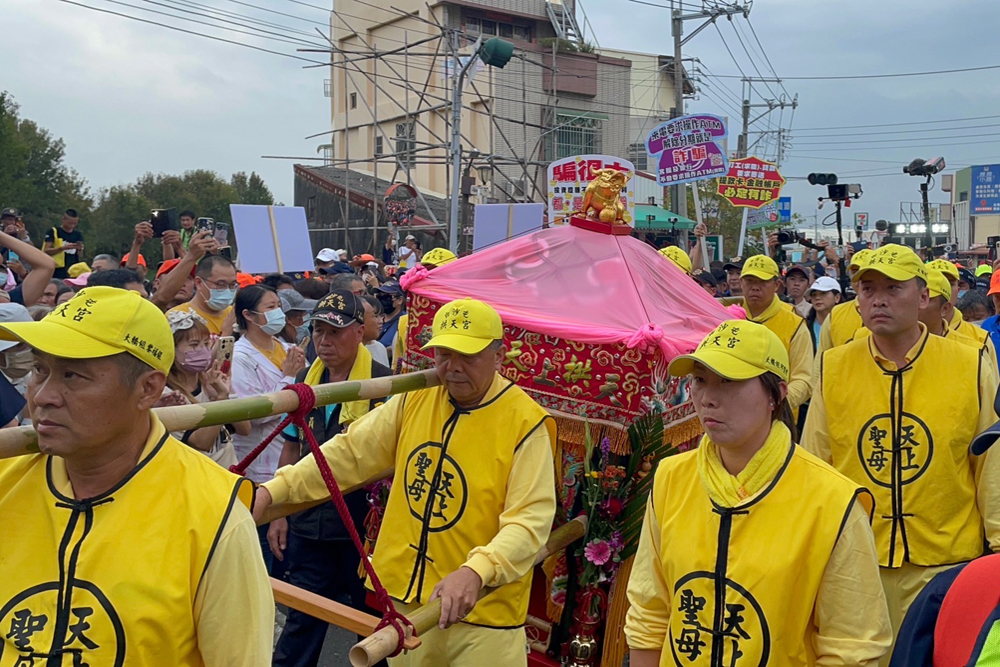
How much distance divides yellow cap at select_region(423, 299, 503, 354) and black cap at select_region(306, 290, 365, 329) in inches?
38.8

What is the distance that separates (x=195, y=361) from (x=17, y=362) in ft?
2.32

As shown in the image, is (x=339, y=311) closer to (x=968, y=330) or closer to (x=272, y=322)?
(x=272, y=322)

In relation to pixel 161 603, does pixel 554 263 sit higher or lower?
higher

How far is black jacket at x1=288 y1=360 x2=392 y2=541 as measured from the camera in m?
4.07

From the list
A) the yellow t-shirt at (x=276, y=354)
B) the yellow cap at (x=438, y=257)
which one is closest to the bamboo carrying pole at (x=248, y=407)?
the yellow t-shirt at (x=276, y=354)

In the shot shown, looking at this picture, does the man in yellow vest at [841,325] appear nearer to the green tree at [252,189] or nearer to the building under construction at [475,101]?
the building under construction at [475,101]

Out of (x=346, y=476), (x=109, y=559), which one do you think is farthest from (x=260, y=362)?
(x=109, y=559)

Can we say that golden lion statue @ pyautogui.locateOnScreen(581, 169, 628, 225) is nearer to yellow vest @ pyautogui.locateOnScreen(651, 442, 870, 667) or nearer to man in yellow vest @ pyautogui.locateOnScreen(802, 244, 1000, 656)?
man in yellow vest @ pyautogui.locateOnScreen(802, 244, 1000, 656)

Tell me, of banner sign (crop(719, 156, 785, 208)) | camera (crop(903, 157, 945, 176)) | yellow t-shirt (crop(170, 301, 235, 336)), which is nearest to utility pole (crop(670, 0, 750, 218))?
banner sign (crop(719, 156, 785, 208))

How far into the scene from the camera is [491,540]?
314cm

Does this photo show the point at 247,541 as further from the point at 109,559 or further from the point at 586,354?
the point at 586,354

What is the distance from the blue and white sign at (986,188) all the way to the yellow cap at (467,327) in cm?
3926

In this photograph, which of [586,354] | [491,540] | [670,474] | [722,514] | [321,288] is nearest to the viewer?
[722,514]

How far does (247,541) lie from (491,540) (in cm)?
132
